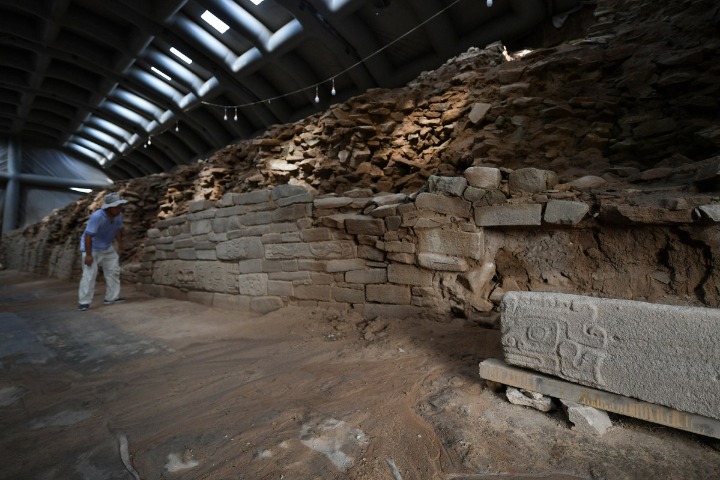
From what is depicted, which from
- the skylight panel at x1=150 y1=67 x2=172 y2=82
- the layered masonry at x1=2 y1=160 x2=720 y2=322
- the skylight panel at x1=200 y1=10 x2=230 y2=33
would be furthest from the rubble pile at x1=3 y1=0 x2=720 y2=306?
the skylight panel at x1=150 y1=67 x2=172 y2=82

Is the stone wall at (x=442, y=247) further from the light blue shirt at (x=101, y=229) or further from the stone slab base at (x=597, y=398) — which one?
the light blue shirt at (x=101, y=229)

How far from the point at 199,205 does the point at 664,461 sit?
5.94m

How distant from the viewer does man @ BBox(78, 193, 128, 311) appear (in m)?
5.06

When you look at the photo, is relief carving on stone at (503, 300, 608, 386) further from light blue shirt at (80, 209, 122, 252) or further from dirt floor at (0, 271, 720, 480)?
light blue shirt at (80, 209, 122, 252)

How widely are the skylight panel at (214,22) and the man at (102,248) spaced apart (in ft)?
30.6

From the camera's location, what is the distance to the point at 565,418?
1660 millimetres

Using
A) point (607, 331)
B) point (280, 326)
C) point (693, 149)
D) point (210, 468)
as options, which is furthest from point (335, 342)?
point (693, 149)

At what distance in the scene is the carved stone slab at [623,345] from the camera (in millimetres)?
1351

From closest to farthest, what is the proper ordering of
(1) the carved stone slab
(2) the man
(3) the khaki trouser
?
(1) the carved stone slab < (2) the man < (3) the khaki trouser

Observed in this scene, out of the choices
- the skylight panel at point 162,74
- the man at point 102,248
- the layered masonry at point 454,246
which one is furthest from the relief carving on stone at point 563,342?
the skylight panel at point 162,74

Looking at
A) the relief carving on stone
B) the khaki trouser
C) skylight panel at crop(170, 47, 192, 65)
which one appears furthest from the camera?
skylight panel at crop(170, 47, 192, 65)

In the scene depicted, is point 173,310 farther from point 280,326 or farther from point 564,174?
point 564,174

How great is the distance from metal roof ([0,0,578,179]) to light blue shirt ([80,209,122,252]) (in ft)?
23.4

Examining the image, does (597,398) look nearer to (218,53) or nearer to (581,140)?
(581,140)
